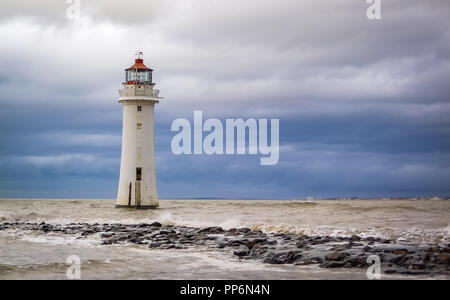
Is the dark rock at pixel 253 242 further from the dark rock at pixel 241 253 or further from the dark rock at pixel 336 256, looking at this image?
the dark rock at pixel 336 256

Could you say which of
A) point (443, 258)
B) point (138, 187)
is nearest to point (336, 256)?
point (443, 258)

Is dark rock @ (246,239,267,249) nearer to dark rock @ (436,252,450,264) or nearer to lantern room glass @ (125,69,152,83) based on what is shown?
dark rock @ (436,252,450,264)

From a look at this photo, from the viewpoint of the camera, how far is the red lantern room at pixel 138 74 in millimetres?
33781

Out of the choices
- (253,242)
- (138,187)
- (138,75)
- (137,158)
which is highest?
(138,75)

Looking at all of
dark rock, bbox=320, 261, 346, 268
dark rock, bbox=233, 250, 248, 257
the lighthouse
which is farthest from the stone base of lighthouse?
dark rock, bbox=320, 261, 346, 268

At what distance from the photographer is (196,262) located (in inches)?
482

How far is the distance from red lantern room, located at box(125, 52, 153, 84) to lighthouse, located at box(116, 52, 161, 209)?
91 mm

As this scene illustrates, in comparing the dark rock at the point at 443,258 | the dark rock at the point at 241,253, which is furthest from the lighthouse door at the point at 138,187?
the dark rock at the point at 443,258

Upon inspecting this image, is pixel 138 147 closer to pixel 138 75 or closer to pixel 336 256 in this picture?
pixel 138 75

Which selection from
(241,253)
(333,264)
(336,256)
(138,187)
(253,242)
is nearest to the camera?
(333,264)

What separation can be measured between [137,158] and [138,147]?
0.66 m

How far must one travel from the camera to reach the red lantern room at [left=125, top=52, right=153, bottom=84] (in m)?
33.8

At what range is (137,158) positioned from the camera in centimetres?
3241
